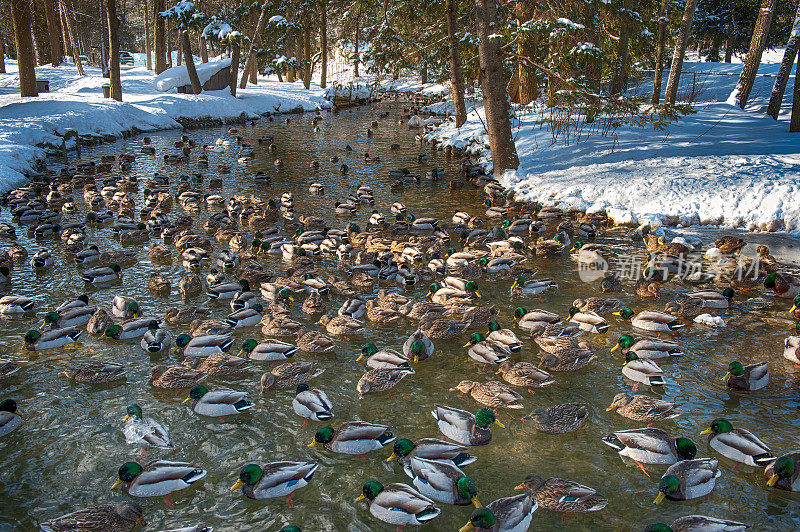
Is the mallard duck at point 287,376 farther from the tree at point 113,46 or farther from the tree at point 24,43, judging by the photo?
the tree at point 24,43

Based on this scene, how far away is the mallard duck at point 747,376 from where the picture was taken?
8.51 metres

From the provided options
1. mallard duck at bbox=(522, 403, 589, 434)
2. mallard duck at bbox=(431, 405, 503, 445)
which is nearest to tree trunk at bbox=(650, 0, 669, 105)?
mallard duck at bbox=(522, 403, 589, 434)

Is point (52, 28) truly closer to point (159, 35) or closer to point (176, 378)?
point (159, 35)

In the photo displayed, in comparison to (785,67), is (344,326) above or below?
below

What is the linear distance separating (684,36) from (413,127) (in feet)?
59.9

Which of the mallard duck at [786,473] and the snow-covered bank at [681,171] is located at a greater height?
the snow-covered bank at [681,171]

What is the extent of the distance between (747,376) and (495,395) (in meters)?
4.05

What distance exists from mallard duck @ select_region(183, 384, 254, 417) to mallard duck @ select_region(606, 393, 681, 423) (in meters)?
5.75

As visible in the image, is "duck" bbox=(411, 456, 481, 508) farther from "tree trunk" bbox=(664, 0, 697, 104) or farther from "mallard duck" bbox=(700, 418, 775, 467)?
"tree trunk" bbox=(664, 0, 697, 104)

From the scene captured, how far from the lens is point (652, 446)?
705cm

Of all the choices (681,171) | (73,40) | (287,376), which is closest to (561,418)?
(287,376)

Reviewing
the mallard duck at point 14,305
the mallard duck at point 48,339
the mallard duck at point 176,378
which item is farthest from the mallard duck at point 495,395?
the mallard duck at point 14,305

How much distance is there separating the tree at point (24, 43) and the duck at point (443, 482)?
36644 mm

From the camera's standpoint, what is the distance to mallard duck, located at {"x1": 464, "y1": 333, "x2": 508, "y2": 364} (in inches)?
369
